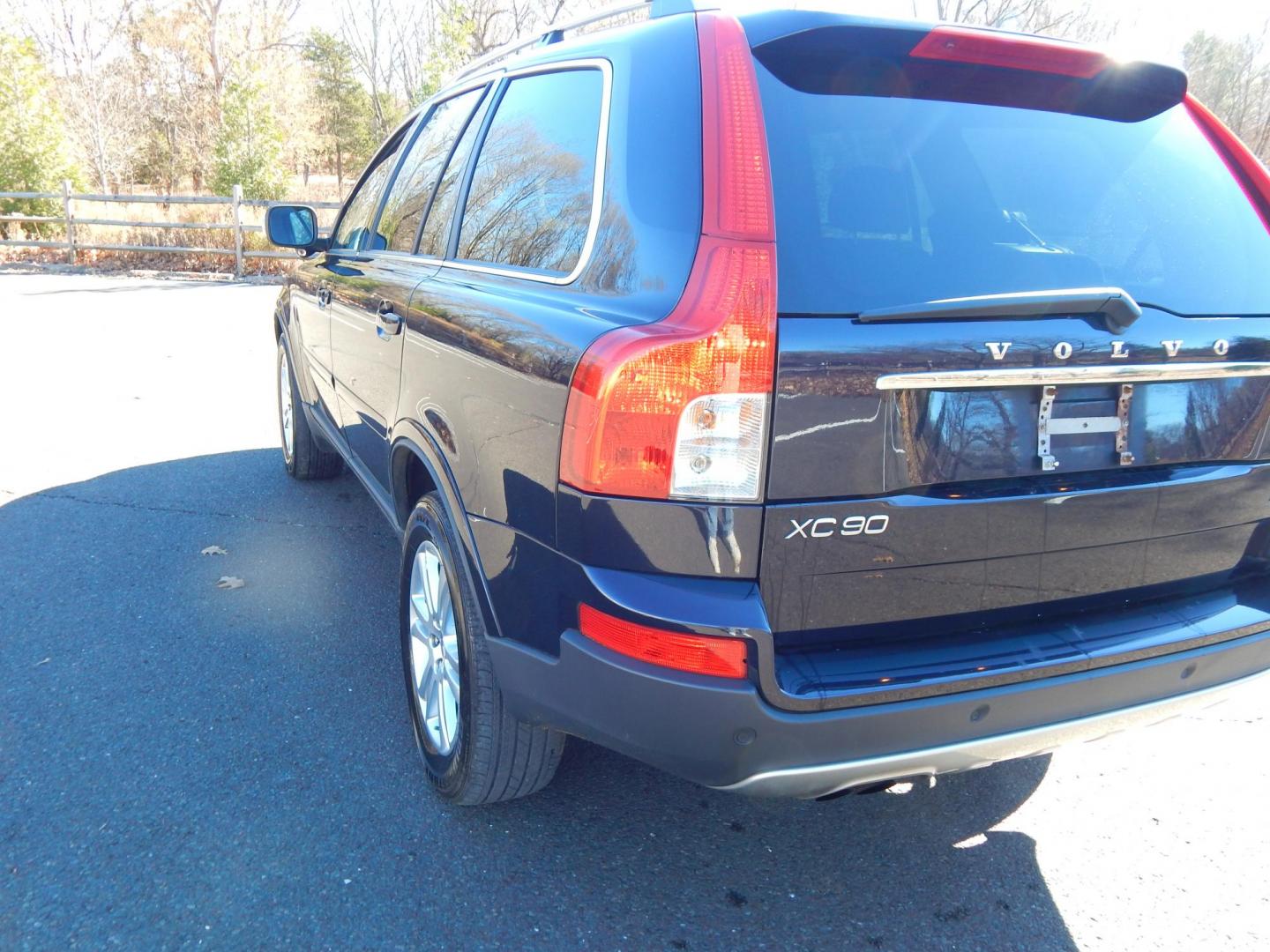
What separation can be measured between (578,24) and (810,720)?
1.92 meters

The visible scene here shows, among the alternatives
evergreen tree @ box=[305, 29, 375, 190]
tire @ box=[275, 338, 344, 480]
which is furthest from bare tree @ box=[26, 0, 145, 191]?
tire @ box=[275, 338, 344, 480]

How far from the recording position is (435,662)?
8.70 ft

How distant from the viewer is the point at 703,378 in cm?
165

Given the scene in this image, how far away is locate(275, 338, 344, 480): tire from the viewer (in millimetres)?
5105

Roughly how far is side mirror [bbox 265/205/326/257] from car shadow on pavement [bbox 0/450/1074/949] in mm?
1836

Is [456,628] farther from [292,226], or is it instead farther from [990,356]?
[292,226]

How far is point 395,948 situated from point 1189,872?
1987mm

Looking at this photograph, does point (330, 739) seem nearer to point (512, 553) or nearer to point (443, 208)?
point (512, 553)

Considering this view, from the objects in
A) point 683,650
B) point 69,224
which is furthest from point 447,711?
point 69,224

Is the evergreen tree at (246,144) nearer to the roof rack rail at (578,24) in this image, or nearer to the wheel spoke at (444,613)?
the roof rack rail at (578,24)

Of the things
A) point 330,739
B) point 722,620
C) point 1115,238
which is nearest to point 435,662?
point 330,739

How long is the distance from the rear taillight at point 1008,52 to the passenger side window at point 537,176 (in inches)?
29.0

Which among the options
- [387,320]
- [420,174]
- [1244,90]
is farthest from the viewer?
[1244,90]

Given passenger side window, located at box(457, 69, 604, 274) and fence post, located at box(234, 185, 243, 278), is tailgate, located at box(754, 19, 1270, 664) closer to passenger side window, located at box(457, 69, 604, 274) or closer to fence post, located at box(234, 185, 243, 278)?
passenger side window, located at box(457, 69, 604, 274)
